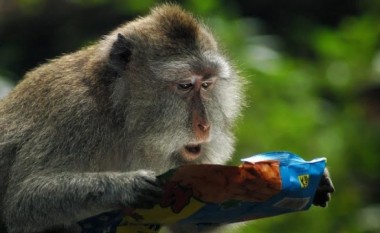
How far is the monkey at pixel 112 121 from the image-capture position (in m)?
6.44

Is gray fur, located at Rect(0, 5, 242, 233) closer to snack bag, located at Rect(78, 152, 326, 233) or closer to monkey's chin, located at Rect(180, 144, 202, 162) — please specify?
monkey's chin, located at Rect(180, 144, 202, 162)

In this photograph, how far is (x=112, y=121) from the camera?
6.70m

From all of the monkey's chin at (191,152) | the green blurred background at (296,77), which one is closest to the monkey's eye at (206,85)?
the monkey's chin at (191,152)

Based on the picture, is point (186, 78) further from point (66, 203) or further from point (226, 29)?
point (226, 29)

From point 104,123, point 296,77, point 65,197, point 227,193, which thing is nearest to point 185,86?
point 104,123

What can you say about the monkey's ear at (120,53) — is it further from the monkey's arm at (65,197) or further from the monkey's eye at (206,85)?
the monkey's arm at (65,197)

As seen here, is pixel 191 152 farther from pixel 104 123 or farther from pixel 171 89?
pixel 104 123

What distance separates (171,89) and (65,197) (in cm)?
92

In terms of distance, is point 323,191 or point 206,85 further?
point 206,85

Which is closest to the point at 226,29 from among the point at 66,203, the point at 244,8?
the point at 244,8

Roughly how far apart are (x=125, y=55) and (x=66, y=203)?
1026 millimetres

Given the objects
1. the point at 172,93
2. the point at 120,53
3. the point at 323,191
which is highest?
the point at 120,53

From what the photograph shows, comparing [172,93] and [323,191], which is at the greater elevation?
[172,93]

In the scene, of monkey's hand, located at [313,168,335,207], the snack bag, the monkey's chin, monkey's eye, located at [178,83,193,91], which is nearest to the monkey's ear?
monkey's eye, located at [178,83,193,91]
